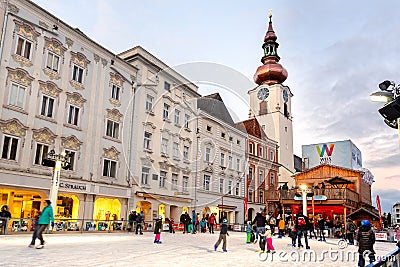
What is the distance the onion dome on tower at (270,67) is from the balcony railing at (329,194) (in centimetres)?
3157

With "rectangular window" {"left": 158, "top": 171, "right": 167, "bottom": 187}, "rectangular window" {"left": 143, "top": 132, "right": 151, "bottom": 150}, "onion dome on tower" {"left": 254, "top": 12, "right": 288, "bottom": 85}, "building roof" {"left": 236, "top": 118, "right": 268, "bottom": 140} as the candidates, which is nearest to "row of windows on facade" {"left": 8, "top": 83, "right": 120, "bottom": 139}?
"rectangular window" {"left": 143, "top": 132, "right": 151, "bottom": 150}

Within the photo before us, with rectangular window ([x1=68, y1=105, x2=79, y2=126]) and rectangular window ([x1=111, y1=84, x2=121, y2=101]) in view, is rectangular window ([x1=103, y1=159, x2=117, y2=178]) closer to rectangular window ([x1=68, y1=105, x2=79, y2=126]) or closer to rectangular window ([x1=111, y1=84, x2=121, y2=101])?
rectangular window ([x1=68, y1=105, x2=79, y2=126])

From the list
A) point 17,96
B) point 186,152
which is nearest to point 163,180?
point 186,152

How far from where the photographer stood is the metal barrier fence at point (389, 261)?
4.87m

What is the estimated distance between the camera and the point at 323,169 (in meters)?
43.0

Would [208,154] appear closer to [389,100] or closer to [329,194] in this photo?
[329,194]

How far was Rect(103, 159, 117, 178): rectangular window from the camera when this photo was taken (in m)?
27.7

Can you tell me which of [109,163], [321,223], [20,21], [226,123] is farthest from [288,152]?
[20,21]

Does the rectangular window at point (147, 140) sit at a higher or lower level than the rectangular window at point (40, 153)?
higher

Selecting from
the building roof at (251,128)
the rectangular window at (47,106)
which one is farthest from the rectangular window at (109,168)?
the building roof at (251,128)

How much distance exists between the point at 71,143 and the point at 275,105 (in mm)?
43714

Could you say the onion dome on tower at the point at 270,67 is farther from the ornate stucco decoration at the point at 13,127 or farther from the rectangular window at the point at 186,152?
the ornate stucco decoration at the point at 13,127

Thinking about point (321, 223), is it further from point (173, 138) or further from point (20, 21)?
point (20, 21)

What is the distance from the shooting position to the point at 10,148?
21219mm
